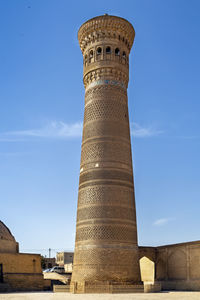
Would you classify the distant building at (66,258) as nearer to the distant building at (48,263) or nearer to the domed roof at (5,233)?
the distant building at (48,263)

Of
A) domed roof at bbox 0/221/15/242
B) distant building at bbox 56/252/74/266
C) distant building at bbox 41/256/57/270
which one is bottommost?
distant building at bbox 41/256/57/270

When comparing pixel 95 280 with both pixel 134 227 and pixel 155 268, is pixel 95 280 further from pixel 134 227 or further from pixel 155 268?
pixel 155 268

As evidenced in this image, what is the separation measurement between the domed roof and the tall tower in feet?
25.7

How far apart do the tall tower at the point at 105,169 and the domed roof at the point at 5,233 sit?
7829mm

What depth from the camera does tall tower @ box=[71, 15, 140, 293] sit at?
53.6ft

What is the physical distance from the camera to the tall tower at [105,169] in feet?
53.6

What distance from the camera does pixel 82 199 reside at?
17609 mm

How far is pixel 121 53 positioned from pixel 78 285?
11.2 meters

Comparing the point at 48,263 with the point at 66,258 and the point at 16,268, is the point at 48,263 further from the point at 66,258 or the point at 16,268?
the point at 16,268

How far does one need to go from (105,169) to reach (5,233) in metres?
9.85

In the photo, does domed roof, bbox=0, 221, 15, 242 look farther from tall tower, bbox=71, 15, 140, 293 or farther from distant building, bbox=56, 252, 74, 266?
distant building, bbox=56, 252, 74, 266

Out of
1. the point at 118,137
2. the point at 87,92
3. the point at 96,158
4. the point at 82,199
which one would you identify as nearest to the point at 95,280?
the point at 82,199

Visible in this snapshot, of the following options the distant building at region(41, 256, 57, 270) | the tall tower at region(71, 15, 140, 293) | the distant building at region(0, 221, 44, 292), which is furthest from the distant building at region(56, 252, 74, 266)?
the tall tower at region(71, 15, 140, 293)

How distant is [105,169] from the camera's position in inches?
687
